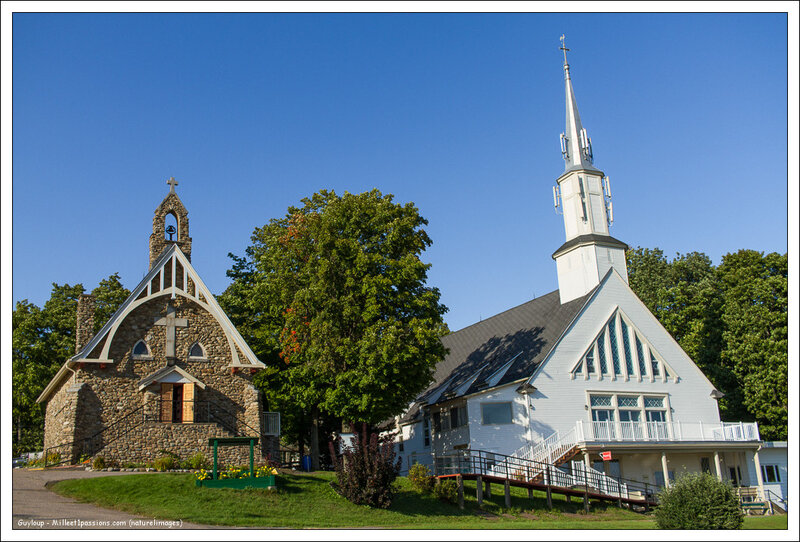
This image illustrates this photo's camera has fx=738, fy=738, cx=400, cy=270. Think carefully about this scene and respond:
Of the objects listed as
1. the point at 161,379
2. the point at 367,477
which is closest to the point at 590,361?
the point at 367,477

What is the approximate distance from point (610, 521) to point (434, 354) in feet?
29.9

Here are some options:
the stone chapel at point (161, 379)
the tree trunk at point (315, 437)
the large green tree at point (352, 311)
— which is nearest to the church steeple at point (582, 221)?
the large green tree at point (352, 311)

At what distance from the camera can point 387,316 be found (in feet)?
100

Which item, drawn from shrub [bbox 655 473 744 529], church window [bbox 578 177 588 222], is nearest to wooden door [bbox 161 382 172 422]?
shrub [bbox 655 473 744 529]

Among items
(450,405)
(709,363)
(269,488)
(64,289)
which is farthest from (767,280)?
(64,289)

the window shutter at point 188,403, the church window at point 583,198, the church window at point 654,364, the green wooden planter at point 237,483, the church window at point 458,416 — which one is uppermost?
the church window at point 583,198

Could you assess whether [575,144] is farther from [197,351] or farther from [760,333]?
[197,351]

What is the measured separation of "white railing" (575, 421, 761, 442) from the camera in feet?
105

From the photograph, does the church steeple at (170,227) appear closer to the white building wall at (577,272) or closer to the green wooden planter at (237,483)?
the green wooden planter at (237,483)

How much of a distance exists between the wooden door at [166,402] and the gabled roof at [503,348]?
39.8 feet

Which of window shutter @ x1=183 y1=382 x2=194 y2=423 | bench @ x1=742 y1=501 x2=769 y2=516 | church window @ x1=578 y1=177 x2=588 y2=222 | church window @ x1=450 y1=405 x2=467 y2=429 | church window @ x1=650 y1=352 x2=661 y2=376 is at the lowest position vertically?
bench @ x1=742 y1=501 x2=769 y2=516

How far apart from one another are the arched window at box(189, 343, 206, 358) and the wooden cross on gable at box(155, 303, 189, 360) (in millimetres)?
806

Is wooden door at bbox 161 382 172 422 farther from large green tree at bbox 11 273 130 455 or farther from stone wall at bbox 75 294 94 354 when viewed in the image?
large green tree at bbox 11 273 130 455

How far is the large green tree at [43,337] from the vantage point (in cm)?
4228
